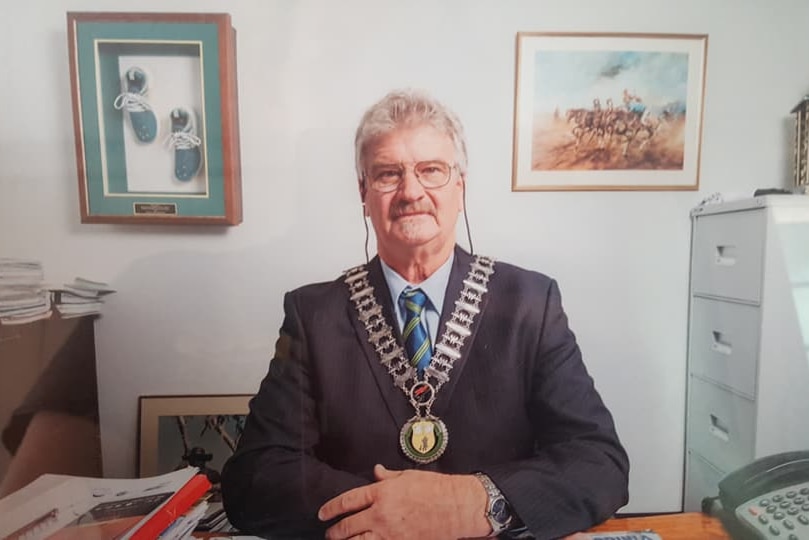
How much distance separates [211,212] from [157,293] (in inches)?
5.0

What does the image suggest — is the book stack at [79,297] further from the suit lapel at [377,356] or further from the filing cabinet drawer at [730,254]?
the filing cabinet drawer at [730,254]

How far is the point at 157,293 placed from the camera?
55 cm

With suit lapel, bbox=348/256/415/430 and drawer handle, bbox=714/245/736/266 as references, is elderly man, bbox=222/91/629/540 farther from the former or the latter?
drawer handle, bbox=714/245/736/266

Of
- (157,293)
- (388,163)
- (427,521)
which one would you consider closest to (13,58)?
(157,293)

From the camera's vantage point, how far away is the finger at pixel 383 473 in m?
0.51

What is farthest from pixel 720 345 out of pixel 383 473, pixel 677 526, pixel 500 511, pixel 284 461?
pixel 284 461

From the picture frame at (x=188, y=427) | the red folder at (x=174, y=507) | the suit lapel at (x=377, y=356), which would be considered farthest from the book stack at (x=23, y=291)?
the suit lapel at (x=377, y=356)

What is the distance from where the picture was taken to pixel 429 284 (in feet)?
1.80

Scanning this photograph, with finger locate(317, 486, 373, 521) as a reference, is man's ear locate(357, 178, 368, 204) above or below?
above

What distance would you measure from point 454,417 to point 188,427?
353 mm

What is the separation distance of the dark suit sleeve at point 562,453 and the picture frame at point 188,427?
335mm

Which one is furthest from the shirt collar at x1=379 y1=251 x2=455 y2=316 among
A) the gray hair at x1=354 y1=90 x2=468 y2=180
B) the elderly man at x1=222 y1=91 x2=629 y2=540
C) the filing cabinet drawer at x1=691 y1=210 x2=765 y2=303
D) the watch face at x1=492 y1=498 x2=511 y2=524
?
the filing cabinet drawer at x1=691 y1=210 x2=765 y2=303

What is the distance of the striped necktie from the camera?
21.0 inches

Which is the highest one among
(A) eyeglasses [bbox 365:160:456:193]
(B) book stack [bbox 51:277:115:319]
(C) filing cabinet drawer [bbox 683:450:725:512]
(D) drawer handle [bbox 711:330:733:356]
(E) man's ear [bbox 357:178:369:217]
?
(A) eyeglasses [bbox 365:160:456:193]
